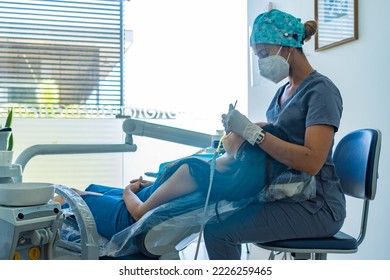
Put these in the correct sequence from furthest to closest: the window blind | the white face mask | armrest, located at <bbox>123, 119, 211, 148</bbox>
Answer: the window blind
armrest, located at <bbox>123, 119, 211, 148</bbox>
the white face mask

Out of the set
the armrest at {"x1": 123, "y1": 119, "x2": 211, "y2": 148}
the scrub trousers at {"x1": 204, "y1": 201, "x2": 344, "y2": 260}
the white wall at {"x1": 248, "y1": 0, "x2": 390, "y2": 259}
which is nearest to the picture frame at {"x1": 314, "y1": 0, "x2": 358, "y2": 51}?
the white wall at {"x1": 248, "y1": 0, "x2": 390, "y2": 259}

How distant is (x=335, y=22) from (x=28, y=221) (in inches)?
58.8

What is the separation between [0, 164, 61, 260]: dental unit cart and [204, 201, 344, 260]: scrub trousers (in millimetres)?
428

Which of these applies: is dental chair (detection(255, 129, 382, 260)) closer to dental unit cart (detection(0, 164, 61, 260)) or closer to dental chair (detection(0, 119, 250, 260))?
dental chair (detection(0, 119, 250, 260))

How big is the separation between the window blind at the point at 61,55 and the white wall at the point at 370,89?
152cm

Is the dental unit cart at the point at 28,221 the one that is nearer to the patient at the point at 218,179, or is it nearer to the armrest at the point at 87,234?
the armrest at the point at 87,234

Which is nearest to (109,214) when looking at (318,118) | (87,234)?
(87,234)

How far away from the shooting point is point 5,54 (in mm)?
2635

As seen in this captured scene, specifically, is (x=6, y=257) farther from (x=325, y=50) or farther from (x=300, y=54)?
(x=325, y=50)

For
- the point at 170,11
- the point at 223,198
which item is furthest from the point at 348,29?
A: the point at 170,11

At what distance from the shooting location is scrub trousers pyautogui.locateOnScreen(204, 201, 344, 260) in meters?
1.12

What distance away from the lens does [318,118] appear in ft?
3.64

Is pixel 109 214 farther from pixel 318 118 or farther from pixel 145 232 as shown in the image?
pixel 318 118
